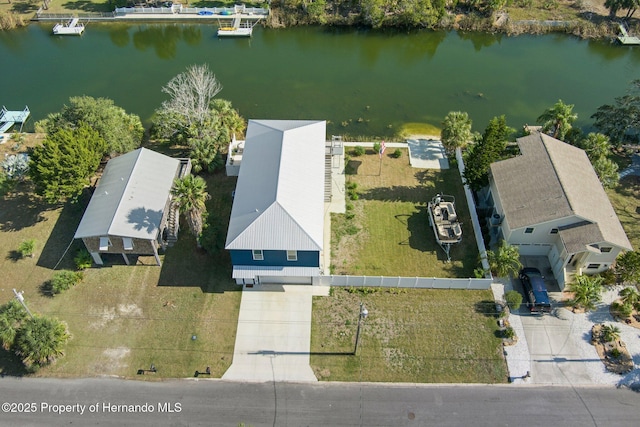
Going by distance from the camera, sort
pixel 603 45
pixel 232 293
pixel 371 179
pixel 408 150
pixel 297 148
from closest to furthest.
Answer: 1. pixel 232 293
2. pixel 297 148
3. pixel 371 179
4. pixel 408 150
5. pixel 603 45

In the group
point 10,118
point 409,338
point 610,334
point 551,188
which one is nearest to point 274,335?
point 409,338

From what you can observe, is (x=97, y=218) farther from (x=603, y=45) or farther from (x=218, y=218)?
(x=603, y=45)

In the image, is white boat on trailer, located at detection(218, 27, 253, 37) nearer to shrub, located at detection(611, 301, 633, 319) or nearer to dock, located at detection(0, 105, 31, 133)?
dock, located at detection(0, 105, 31, 133)

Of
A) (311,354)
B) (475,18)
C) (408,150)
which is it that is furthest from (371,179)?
(475,18)

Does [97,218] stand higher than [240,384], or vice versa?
[97,218]

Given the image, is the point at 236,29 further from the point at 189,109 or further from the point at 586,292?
the point at 586,292

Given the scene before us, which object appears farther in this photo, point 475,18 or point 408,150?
point 475,18

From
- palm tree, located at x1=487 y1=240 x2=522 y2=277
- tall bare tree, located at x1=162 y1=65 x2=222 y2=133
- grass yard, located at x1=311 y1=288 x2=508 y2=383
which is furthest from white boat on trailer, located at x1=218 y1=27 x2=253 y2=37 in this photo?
palm tree, located at x1=487 y1=240 x2=522 y2=277
